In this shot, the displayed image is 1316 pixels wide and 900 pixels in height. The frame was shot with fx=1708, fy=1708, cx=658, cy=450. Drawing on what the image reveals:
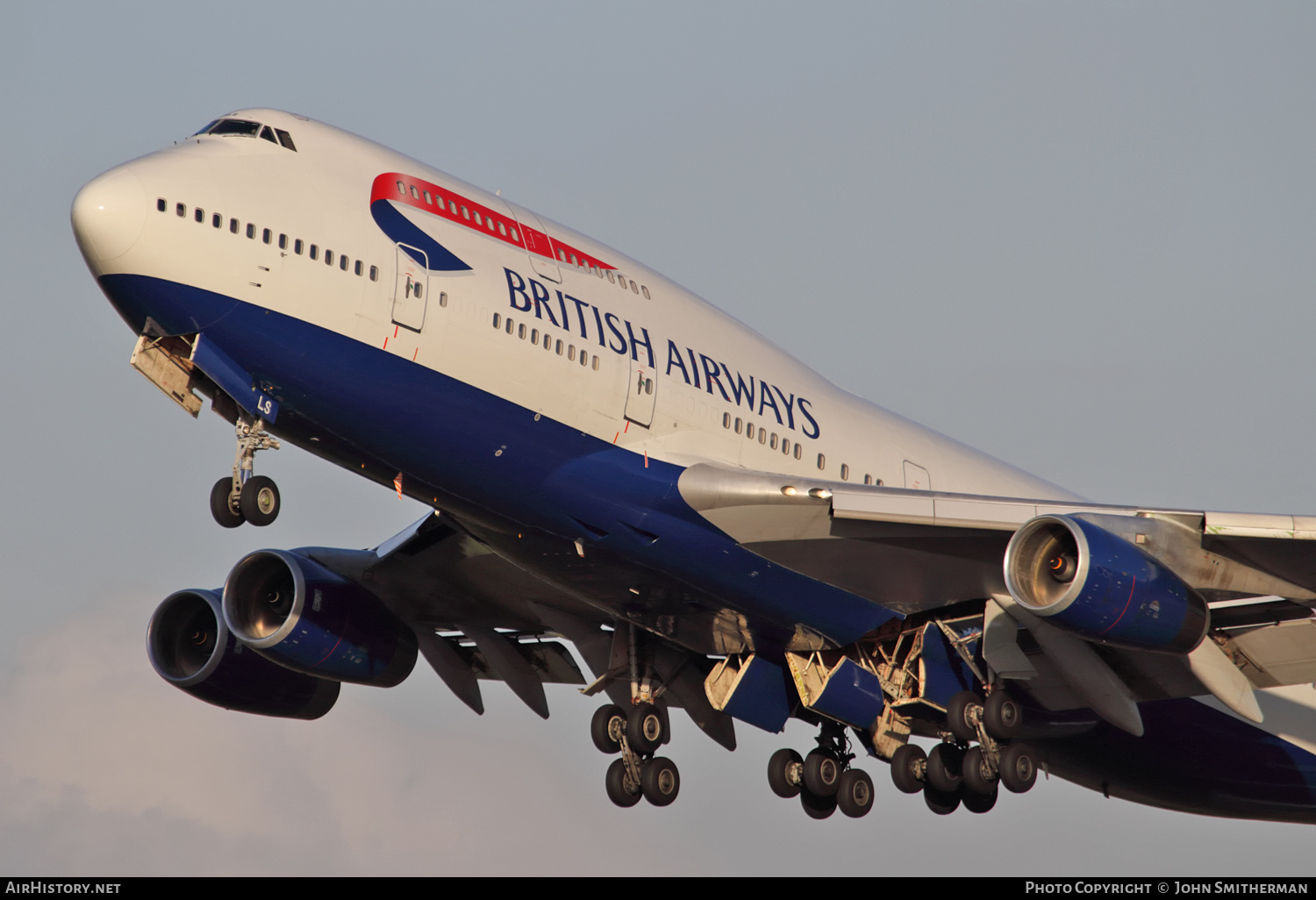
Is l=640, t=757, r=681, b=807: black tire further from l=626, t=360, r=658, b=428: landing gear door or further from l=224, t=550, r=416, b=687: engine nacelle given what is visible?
l=626, t=360, r=658, b=428: landing gear door

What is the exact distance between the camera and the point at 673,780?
2659 cm

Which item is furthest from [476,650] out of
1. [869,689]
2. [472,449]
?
[472,449]

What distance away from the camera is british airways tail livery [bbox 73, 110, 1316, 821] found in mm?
19953

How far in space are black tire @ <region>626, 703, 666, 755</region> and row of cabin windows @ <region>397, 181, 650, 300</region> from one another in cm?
701

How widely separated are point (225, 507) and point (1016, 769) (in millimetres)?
12375

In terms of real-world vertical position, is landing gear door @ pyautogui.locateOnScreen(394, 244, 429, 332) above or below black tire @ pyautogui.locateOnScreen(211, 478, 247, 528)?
above

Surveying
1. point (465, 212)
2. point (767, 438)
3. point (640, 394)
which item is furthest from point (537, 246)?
point (767, 438)

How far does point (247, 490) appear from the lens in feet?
65.6

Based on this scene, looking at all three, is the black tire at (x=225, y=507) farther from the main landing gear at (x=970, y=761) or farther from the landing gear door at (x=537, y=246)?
the main landing gear at (x=970, y=761)

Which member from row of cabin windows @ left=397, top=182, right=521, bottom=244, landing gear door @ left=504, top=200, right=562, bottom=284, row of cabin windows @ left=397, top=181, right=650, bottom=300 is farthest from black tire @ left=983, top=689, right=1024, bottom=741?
row of cabin windows @ left=397, top=182, right=521, bottom=244

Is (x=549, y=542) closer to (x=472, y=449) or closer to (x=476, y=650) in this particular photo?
(x=472, y=449)

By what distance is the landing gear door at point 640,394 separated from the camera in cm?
2230

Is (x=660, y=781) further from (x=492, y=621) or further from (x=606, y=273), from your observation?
(x=606, y=273)

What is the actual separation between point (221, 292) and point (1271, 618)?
1514cm
